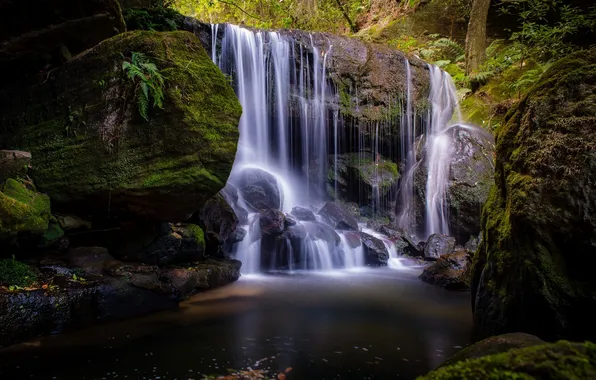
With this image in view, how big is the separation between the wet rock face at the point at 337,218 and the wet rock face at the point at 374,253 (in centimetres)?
105

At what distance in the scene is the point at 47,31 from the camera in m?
5.19

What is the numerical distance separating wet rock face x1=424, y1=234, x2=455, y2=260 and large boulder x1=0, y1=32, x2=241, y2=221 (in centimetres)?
664

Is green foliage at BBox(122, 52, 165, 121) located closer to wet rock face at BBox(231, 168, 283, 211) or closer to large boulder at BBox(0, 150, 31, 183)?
large boulder at BBox(0, 150, 31, 183)

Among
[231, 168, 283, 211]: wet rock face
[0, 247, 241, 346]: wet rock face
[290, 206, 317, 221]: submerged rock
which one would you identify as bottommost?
[0, 247, 241, 346]: wet rock face

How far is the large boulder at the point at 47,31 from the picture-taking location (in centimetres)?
478

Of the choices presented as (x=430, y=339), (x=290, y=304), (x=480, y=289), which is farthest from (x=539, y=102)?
(x=290, y=304)

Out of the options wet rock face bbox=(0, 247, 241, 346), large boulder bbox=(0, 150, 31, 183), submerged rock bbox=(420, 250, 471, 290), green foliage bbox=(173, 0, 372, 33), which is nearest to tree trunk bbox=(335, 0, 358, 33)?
green foliage bbox=(173, 0, 372, 33)

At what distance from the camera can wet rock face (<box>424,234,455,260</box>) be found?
9953 millimetres

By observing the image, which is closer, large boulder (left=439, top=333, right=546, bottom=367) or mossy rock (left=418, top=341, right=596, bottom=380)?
mossy rock (left=418, top=341, right=596, bottom=380)

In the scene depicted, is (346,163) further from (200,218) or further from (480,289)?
(480,289)

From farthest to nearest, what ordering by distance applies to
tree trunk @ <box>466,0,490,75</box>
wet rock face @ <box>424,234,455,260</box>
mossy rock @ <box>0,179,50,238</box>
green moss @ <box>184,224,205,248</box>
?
tree trunk @ <box>466,0,490,75</box> → wet rock face @ <box>424,234,455,260</box> → green moss @ <box>184,224,205,248</box> → mossy rock @ <box>0,179,50,238</box>

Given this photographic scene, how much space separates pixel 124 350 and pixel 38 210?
2.19m

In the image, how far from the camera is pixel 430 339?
4352mm

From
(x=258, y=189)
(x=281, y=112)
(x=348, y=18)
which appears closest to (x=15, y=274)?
(x=258, y=189)
